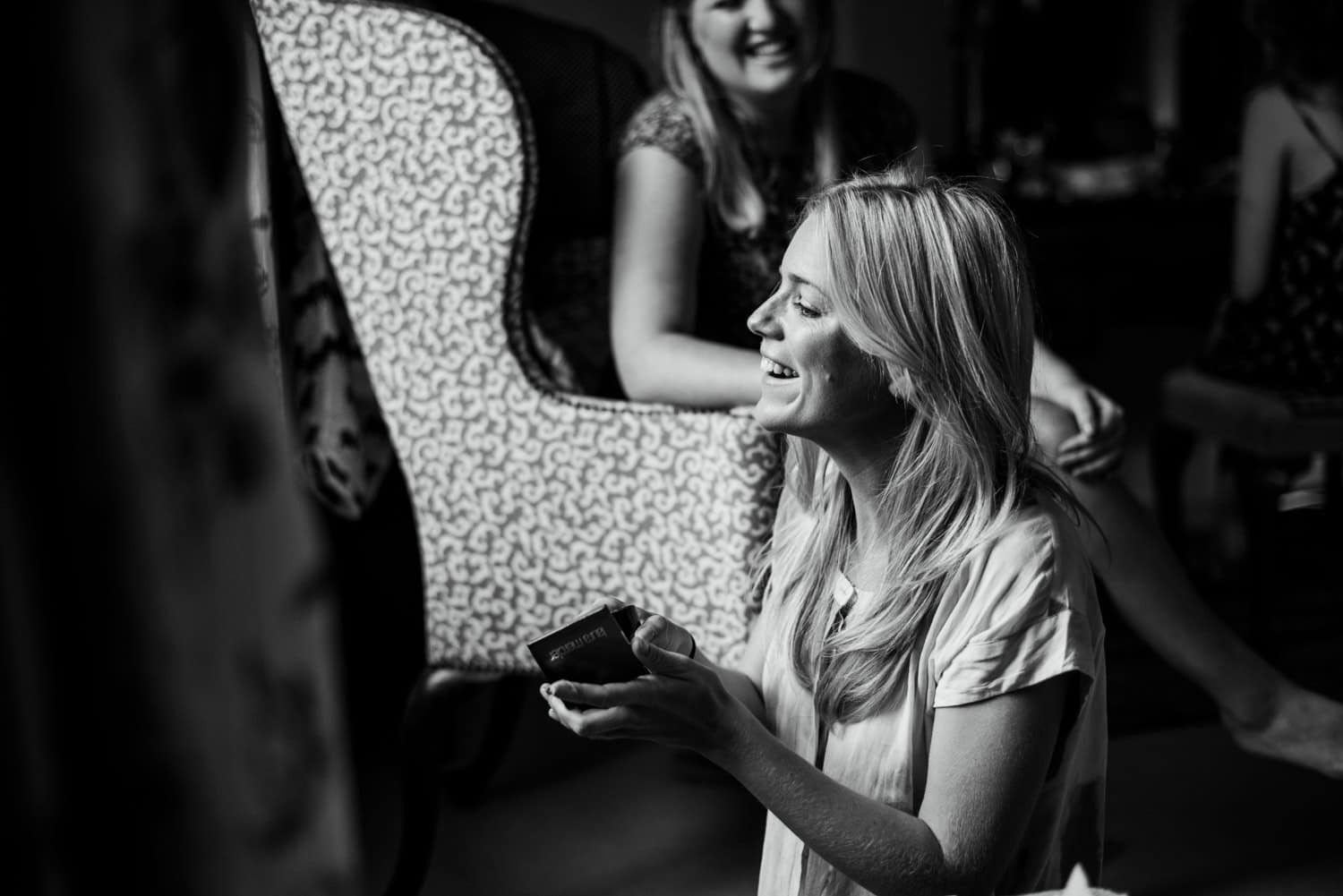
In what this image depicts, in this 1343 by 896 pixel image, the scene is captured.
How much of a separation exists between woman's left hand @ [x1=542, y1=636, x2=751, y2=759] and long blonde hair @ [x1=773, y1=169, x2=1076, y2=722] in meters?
0.15

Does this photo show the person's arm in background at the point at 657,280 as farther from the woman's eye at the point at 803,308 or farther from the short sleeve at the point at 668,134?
the woman's eye at the point at 803,308

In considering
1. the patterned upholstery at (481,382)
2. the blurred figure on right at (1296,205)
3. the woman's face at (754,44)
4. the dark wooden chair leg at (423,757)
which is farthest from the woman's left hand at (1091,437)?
the blurred figure on right at (1296,205)

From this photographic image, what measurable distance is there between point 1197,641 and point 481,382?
86 cm

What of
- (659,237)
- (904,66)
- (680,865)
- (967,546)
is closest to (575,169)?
(659,237)

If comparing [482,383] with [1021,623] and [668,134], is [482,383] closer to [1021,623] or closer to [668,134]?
[668,134]

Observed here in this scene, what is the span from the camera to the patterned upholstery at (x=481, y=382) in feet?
4.78

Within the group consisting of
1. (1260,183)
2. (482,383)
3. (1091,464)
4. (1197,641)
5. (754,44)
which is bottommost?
(1197,641)

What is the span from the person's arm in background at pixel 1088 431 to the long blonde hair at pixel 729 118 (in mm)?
374

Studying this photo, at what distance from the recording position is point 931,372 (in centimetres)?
104

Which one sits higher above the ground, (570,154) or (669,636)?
(570,154)

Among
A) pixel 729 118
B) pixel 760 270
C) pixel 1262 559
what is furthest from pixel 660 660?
pixel 1262 559

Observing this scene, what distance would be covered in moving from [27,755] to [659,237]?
1.36 meters

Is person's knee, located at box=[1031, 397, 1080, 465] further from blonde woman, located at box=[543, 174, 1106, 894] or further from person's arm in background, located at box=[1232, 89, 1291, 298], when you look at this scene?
person's arm in background, located at box=[1232, 89, 1291, 298]

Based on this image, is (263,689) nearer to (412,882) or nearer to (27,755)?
(27,755)
